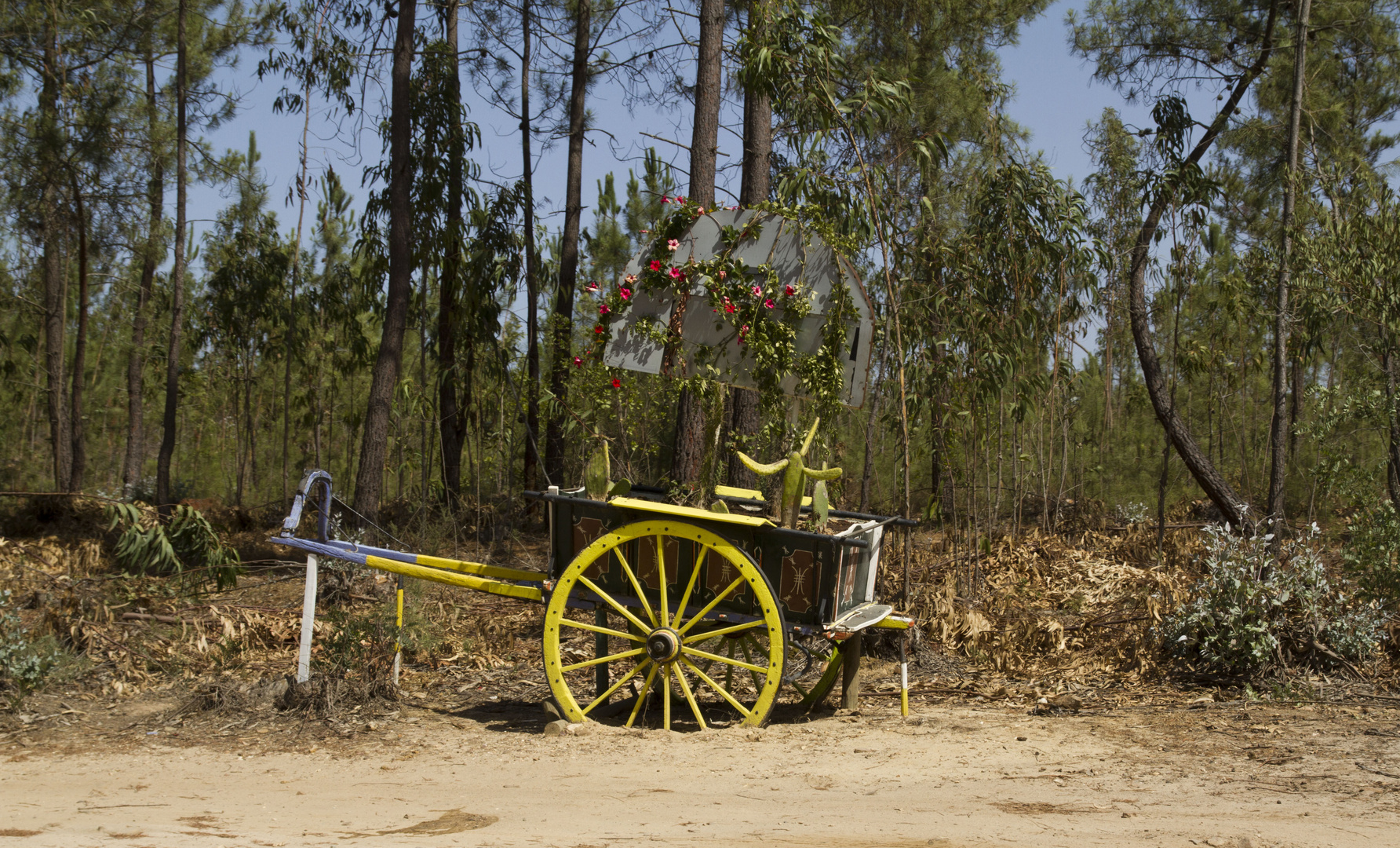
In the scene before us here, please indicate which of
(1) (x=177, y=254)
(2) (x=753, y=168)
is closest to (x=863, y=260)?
(2) (x=753, y=168)

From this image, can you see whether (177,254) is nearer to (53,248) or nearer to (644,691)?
(53,248)

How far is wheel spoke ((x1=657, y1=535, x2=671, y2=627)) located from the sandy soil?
21.1 inches

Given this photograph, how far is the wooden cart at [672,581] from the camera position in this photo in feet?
15.3

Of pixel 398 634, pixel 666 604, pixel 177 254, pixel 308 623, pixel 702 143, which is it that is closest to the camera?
pixel 666 604

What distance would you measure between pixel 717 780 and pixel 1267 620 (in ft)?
11.2

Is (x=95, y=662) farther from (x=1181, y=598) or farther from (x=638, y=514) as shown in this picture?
(x=1181, y=598)

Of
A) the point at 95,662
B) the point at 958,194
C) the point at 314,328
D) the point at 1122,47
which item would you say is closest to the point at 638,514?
the point at 95,662

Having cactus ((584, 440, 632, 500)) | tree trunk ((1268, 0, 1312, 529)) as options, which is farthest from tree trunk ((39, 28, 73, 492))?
tree trunk ((1268, 0, 1312, 529))

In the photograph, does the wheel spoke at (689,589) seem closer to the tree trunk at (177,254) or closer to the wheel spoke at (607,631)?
the wheel spoke at (607,631)

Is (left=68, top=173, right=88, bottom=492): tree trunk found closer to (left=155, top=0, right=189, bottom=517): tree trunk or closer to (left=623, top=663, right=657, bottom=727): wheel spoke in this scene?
(left=155, top=0, right=189, bottom=517): tree trunk

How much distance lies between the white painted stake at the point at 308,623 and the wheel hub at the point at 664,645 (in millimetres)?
1627

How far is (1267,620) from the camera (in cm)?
566

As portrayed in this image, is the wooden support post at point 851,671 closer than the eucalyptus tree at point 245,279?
Yes

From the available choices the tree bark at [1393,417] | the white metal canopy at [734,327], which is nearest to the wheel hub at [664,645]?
the white metal canopy at [734,327]
